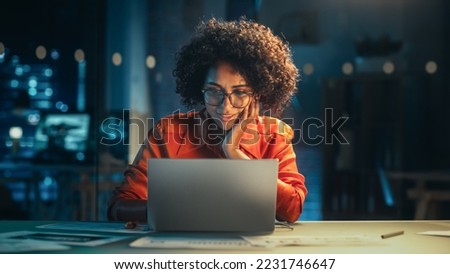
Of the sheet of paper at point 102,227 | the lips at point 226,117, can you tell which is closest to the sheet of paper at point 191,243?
the sheet of paper at point 102,227

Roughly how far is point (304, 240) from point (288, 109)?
931 millimetres

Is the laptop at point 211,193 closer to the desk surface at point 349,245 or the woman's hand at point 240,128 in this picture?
the desk surface at point 349,245

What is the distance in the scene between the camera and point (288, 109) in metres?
2.72

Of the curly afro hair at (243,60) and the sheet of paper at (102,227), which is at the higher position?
the curly afro hair at (243,60)

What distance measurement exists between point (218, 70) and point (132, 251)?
1020mm

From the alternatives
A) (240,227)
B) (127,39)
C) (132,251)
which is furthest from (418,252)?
(127,39)

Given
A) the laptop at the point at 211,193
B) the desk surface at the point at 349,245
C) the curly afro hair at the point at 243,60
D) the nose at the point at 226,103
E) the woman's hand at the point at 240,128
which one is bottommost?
the desk surface at the point at 349,245

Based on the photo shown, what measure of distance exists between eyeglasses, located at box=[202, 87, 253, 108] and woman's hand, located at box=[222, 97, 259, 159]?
0.08 feet

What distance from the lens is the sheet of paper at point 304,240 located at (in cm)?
182

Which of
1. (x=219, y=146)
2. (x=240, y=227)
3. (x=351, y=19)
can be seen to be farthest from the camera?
(x=351, y=19)

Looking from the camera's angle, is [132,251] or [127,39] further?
[127,39]

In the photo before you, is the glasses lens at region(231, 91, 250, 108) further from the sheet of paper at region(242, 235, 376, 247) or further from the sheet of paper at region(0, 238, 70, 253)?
the sheet of paper at region(0, 238, 70, 253)

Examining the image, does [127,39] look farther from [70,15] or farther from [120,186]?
[120,186]

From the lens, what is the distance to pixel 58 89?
2.81 meters
